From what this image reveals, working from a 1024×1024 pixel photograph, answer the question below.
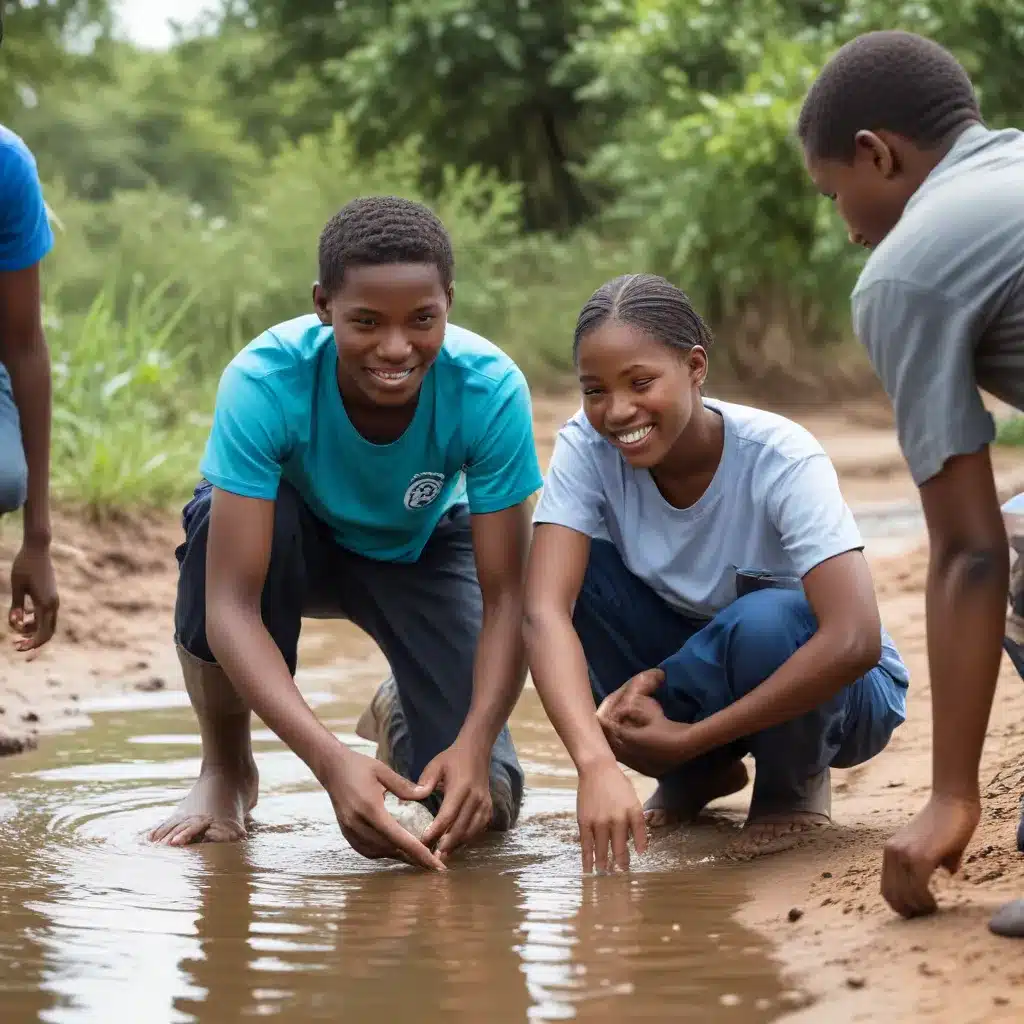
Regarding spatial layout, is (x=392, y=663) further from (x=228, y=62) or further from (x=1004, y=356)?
(x=228, y=62)

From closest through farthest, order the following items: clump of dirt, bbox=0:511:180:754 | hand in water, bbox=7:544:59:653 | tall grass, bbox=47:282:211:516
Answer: hand in water, bbox=7:544:59:653 → clump of dirt, bbox=0:511:180:754 → tall grass, bbox=47:282:211:516

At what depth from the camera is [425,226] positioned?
3068 millimetres

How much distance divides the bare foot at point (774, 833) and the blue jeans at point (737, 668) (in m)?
0.03

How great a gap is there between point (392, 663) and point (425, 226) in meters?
1.02

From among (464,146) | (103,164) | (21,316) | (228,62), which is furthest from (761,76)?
(103,164)

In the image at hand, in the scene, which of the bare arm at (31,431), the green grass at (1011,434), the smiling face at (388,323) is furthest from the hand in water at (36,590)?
the green grass at (1011,434)

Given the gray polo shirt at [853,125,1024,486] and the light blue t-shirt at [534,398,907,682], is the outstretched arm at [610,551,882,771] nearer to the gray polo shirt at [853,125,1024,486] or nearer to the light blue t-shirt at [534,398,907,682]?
the light blue t-shirt at [534,398,907,682]

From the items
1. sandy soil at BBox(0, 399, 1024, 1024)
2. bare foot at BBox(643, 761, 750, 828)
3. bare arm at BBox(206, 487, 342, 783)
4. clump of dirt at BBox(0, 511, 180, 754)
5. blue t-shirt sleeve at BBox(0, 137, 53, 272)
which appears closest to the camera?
sandy soil at BBox(0, 399, 1024, 1024)

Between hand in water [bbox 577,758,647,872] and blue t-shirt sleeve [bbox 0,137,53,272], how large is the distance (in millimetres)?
1829

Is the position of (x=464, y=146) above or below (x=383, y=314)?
above

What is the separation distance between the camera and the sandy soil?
2070 mm

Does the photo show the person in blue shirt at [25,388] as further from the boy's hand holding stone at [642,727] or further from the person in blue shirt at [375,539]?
the boy's hand holding stone at [642,727]

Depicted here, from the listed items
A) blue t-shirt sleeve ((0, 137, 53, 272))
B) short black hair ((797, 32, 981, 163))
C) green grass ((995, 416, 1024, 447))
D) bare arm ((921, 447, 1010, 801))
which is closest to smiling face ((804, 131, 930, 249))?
short black hair ((797, 32, 981, 163))

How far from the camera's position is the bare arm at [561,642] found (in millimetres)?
2859
